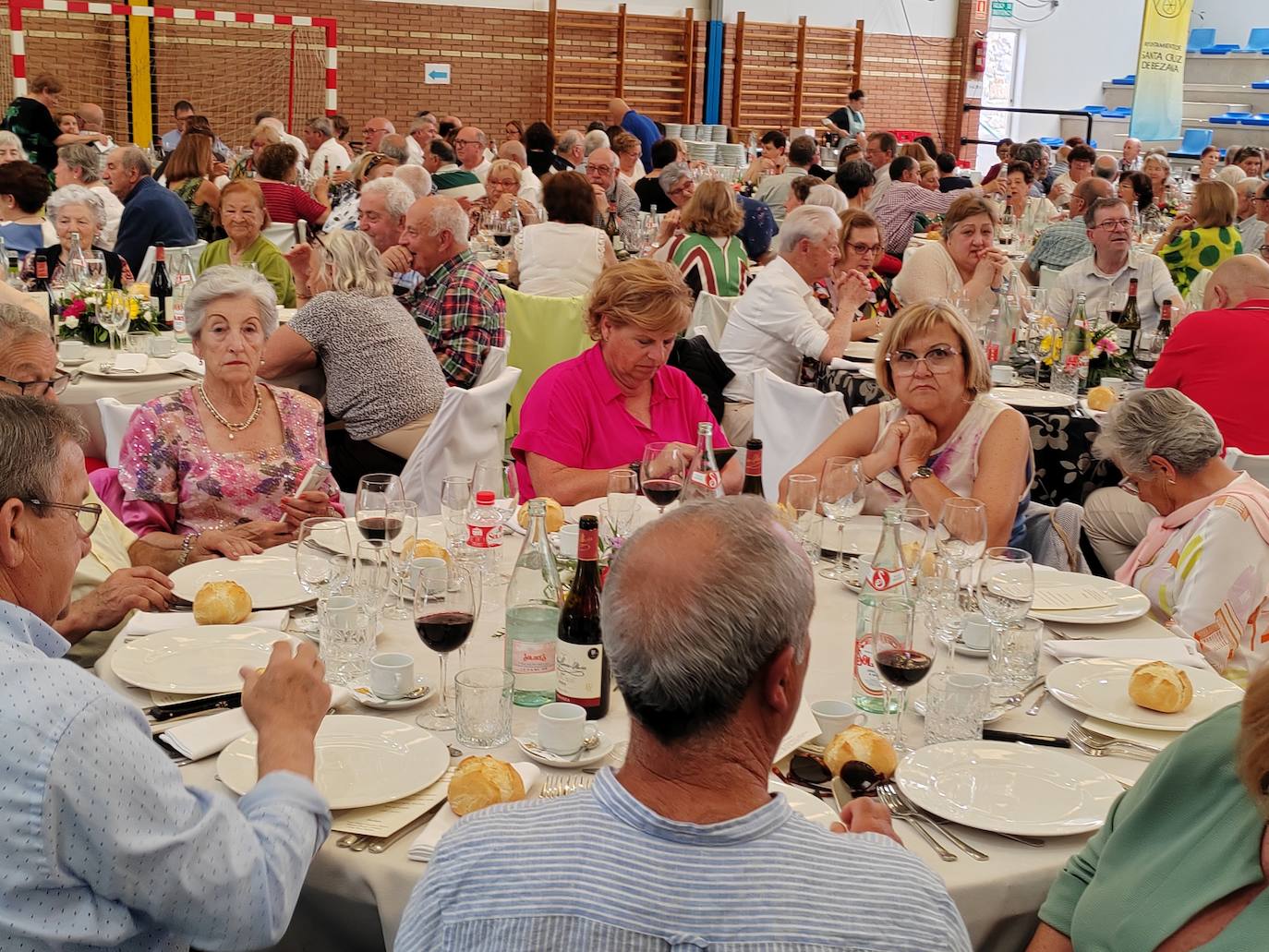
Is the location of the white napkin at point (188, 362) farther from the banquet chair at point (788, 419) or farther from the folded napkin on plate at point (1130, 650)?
the folded napkin on plate at point (1130, 650)

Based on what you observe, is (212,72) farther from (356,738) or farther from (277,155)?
(356,738)

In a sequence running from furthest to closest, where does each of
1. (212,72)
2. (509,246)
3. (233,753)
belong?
1. (212,72)
2. (509,246)
3. (233,753)

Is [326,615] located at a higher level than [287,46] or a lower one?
lower

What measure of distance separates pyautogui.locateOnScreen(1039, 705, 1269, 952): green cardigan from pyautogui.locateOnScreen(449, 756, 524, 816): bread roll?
736mm

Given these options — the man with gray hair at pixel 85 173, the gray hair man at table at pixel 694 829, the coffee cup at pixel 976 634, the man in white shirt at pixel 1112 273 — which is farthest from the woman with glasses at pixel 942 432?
the man with gray hair at pixel 85 173

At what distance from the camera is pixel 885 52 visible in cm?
2039

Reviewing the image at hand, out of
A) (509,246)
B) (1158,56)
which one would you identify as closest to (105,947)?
(509,246)

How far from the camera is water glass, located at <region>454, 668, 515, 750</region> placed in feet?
6.35

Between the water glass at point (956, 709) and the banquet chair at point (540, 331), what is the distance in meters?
3.74

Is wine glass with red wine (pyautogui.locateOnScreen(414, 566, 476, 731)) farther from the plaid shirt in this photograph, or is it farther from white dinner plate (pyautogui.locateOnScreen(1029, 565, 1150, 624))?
the plaid shirt

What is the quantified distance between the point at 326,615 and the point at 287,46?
15.8 m

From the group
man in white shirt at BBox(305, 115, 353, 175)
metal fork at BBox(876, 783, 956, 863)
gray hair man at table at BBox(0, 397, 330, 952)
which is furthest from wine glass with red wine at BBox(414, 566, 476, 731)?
man in white shirt at BBox(305, 115, 353, 175)

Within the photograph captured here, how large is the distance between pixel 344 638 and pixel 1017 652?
1.18m

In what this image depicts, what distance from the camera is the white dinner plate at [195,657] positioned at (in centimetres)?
213
